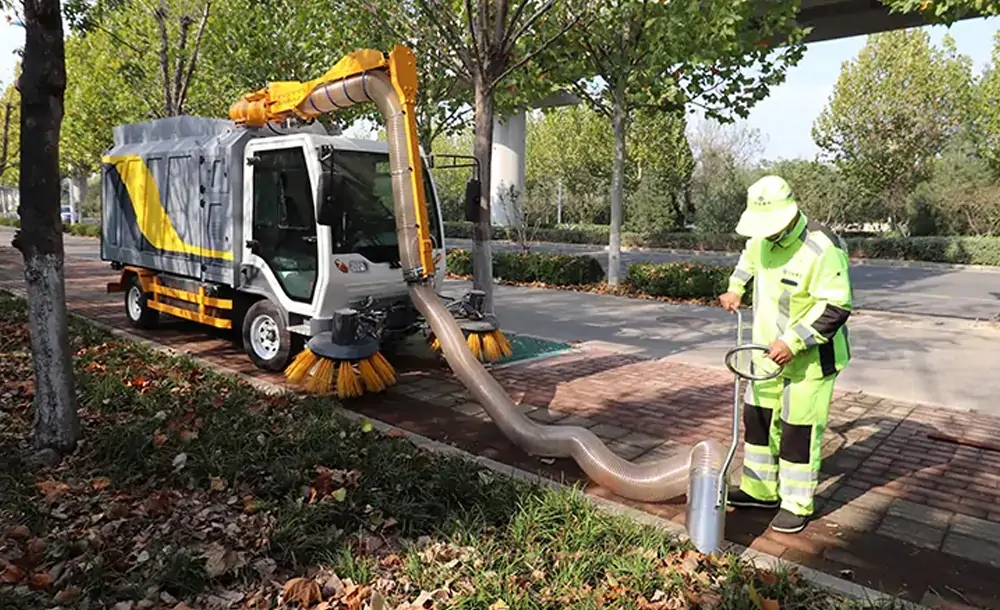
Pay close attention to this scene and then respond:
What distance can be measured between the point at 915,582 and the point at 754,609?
3.16 feet

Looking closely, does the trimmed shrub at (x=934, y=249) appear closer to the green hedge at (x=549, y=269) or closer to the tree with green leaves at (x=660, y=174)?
the tree with green leaves at (x=660, y=174)

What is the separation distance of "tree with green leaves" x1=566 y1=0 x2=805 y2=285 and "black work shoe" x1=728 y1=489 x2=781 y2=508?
8048mm

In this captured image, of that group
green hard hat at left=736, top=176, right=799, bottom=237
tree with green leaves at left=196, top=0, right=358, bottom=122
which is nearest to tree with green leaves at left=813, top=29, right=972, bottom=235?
tree with green leaves at left=196, top=0, right=358, bottom=122

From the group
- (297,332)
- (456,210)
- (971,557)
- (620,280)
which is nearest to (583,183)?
(456,210)

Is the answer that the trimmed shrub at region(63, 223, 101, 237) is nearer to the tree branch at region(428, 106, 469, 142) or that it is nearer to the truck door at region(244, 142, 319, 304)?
the tree branch at region(428, 106, 469, 142)

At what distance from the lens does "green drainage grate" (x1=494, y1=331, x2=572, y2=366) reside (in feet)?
25.1

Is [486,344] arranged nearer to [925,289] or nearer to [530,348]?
[530,348]

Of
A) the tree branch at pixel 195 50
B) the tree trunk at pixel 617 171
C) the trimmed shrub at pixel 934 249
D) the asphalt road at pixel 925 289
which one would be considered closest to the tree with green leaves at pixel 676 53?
the tree trunk at pixel 617 171

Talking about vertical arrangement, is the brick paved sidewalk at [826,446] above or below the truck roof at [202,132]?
below

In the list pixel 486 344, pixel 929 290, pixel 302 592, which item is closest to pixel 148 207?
pixel 486 344

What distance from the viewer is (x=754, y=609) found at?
279 centimetres

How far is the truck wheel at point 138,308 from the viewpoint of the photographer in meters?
8.80

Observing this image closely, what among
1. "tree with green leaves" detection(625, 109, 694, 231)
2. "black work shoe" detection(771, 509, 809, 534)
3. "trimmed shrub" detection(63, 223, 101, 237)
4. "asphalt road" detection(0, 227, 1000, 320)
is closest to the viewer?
"black work shoe" detection(771, 509, 809, 534)

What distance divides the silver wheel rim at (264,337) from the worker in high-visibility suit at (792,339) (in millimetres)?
4793
